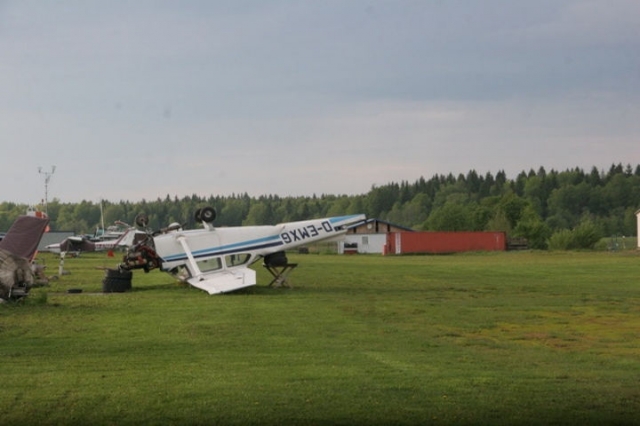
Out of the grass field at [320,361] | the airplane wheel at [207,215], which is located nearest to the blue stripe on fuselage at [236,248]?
the airplane wheel at [207,215]

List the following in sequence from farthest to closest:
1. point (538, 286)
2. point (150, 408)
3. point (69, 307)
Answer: point (538, 286) < point (69, 307) < point (150, 408)

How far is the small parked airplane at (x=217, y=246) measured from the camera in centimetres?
2766

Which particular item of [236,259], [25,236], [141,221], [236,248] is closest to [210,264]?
[236,259]

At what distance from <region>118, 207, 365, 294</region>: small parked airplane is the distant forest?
76.5 metres

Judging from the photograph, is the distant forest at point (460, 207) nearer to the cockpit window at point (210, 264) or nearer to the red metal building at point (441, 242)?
the red metal building at point (441, 242)

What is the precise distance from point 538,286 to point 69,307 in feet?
51.7

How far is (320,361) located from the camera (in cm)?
1189

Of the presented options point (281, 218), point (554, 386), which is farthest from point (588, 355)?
point (281, 218)

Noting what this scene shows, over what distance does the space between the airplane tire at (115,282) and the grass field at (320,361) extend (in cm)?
304

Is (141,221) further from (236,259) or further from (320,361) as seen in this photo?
(320,361)

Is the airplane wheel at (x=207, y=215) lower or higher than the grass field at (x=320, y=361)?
higher

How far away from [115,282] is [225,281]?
356cm

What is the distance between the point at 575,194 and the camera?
15850 centimetres

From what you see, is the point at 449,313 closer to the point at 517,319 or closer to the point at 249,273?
the point at 517,319
